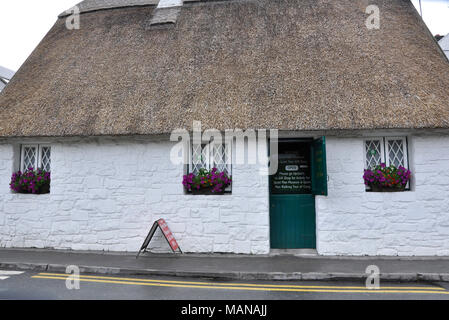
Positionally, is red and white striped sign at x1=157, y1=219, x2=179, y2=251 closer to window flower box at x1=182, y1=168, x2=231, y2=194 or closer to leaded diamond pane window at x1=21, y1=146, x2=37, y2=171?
window flower box at x1=182, y1=168, x2=231, y2=194

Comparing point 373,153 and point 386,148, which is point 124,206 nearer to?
point 373,153

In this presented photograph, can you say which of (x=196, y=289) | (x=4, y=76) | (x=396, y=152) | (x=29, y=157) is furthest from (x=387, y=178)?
(x=4, y=76)

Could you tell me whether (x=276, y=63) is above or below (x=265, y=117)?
above

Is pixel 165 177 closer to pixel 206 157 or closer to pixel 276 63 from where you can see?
pixel 206 157

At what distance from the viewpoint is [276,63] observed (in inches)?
300

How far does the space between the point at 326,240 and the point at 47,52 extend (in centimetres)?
1025

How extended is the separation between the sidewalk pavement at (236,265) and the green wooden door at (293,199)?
569 mm

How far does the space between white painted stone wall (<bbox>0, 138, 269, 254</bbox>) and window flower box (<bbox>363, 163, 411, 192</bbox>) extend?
7.67ft

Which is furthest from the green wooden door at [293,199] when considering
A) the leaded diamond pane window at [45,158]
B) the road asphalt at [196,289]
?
the leaded diamond pane window at [45,158]

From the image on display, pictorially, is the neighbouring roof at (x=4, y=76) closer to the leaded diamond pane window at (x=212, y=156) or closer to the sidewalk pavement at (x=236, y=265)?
the sidewalk pavement at (x=236, y=265)

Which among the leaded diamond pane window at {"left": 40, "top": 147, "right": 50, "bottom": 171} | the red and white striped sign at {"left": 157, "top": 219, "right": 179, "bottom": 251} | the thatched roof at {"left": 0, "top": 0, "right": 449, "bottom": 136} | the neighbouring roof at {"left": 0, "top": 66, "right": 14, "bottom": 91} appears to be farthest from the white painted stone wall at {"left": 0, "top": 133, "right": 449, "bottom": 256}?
the neighbouring roof at {"left": 0, "top": 66, "right": 14, "bottom": 91}

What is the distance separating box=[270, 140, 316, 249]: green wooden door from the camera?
704 cm

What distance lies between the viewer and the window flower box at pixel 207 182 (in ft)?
22.5
